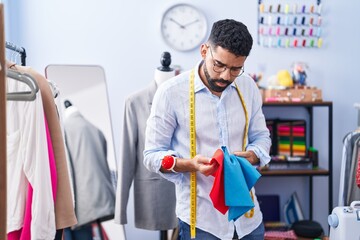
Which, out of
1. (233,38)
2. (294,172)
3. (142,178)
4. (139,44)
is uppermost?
(139,44)

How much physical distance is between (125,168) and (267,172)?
1280mm

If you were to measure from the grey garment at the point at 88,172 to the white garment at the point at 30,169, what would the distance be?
5.16ft

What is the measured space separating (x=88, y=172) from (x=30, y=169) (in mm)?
1725

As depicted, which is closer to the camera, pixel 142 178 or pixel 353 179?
pixel 142 178

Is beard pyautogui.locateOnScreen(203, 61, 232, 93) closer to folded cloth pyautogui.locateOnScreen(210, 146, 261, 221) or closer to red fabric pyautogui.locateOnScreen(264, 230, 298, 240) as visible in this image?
folded cloth pyautogui.locateOnScreen(210, 146, 261, 221)

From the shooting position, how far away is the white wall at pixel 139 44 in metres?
4.04

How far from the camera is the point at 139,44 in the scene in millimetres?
4117

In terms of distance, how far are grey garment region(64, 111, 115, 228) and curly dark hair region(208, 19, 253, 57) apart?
193cm

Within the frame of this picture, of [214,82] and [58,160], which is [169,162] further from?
[58,160]

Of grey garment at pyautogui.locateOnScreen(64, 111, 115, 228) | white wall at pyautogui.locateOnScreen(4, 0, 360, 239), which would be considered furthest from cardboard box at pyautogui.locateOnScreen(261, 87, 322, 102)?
grey garment at pyautogui.locateOnScreen(64, 111, 115, 228)

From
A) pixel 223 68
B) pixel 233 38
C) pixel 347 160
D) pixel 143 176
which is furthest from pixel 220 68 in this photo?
pixel 347 160

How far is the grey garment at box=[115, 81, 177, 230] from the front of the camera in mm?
2955

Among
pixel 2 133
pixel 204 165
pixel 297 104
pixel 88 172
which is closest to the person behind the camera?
pixel 2 133

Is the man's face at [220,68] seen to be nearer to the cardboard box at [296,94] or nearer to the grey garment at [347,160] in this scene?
the grey garment at [347,160]
